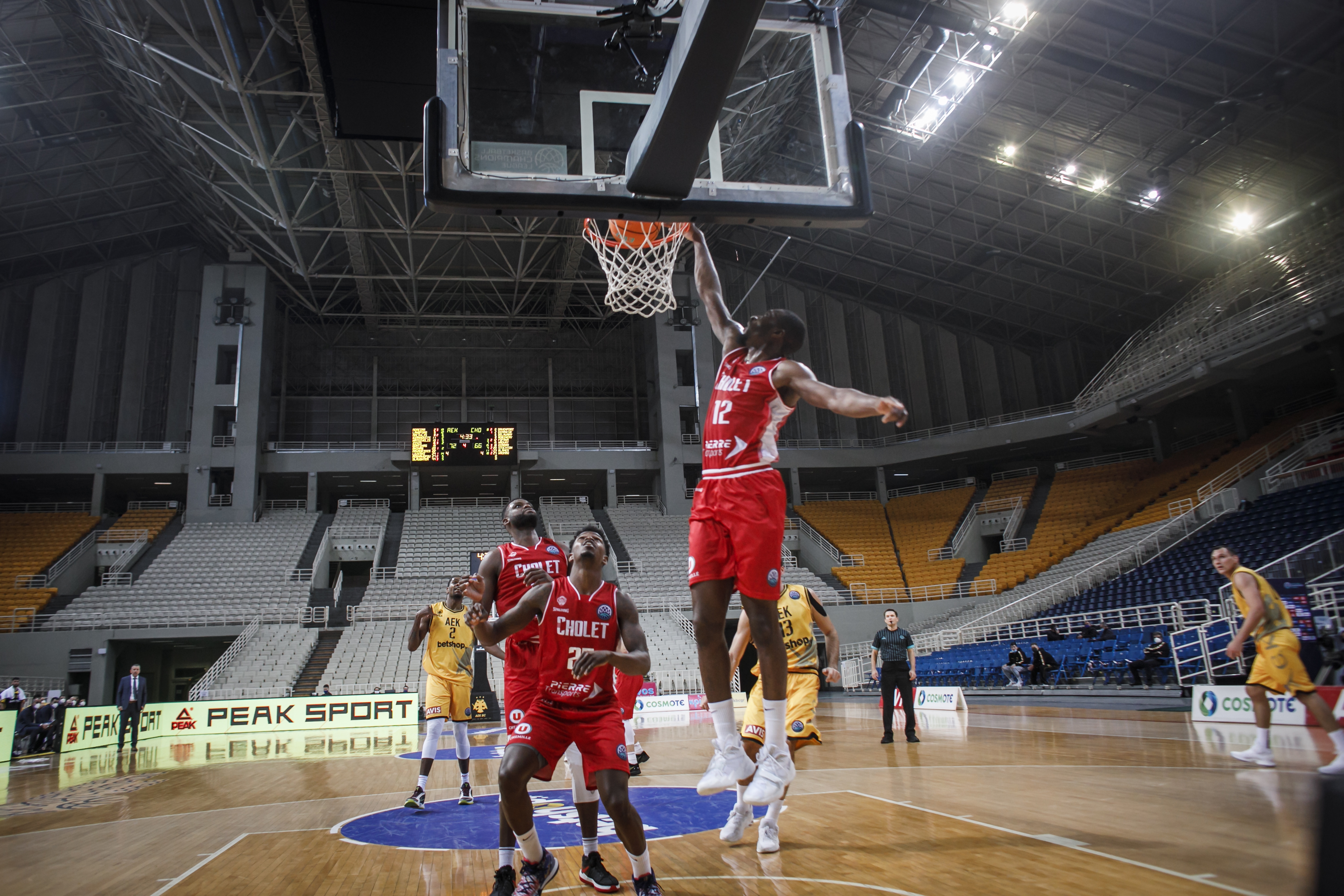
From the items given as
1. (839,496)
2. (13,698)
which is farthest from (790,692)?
(839,496)

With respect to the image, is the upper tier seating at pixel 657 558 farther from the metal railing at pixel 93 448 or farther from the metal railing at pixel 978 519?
the metal railing at pixel 93 448

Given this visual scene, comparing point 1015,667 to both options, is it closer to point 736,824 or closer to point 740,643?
point 740,643

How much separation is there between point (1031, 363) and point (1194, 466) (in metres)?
9.02

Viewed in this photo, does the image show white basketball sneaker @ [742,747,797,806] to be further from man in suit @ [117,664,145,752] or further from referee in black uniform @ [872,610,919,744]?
man in suit @ [117,664,145,752]

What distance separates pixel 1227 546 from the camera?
19.6m

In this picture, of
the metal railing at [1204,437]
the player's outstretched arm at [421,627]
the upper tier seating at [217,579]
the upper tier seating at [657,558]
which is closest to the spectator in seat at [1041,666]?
the upper tier seating at [657,558]

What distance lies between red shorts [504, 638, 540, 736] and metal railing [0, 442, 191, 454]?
2963cm

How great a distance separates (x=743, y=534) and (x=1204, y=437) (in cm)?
3088

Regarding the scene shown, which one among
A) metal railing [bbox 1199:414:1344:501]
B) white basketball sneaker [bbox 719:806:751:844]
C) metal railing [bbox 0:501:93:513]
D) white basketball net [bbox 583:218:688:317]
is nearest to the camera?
white basketball sneaker [bbox 719:806:751:844]

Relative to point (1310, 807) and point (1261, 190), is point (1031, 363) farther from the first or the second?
point (1310, 807)

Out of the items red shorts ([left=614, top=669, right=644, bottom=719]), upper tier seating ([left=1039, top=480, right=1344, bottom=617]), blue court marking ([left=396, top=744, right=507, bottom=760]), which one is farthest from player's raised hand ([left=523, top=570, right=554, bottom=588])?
upper tier seating ([left=1039, top=480, right=1344, bottom=617])

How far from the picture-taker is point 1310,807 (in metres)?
1.09

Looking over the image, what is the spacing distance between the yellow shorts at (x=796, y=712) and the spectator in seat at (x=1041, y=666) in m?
13.3

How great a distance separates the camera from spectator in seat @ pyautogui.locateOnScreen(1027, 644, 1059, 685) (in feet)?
57.5
